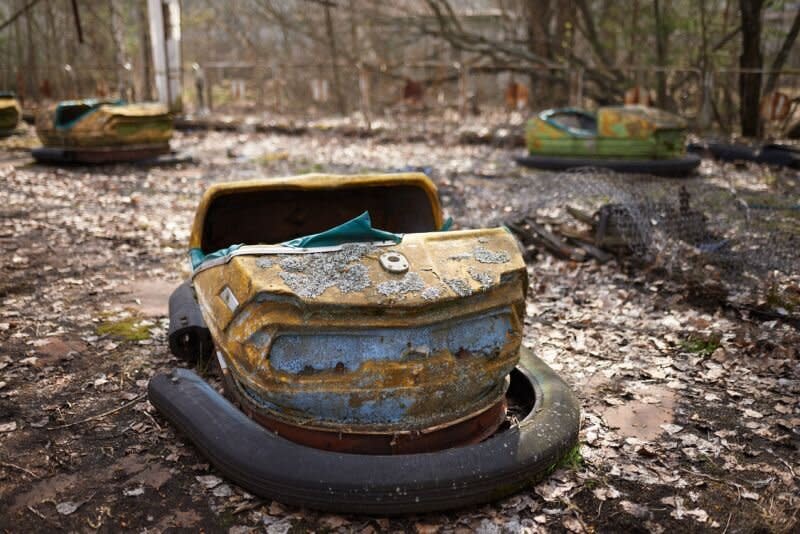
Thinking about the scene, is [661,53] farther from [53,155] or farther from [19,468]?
[19,468]

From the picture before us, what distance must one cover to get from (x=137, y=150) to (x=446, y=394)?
808 cm

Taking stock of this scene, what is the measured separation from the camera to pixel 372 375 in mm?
2307

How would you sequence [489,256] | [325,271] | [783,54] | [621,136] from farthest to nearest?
[783,54], [621,136], [489,256], [325,271]

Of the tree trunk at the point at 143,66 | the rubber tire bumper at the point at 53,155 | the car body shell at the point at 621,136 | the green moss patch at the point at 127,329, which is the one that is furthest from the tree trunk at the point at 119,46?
the green moss patch at the point at 127,329

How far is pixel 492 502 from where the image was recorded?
7.87 feet

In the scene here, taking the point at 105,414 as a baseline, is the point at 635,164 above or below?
above

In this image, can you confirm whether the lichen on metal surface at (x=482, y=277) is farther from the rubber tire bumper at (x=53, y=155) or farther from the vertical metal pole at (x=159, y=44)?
the vertical metal pole at (x=159, y=44)

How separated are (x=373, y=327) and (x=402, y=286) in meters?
0.16

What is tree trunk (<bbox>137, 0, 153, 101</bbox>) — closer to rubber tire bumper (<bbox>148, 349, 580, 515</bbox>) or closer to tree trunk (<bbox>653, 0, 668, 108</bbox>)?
tree trunk (<bbox>653, 0, 668, 108</bbox>)

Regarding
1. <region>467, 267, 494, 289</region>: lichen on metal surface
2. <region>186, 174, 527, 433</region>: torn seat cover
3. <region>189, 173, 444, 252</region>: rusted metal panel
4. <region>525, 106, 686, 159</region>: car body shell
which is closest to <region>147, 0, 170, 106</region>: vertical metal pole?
<region>525, 106, 686, 159</region>: car body shell

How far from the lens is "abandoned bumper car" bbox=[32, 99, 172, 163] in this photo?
9086 millimetres

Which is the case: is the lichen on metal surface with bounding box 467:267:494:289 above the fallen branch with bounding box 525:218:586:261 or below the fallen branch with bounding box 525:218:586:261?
above

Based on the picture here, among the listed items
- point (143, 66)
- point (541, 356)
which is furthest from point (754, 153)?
point (143, 66)

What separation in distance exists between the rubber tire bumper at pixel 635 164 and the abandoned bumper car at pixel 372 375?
5796mm
